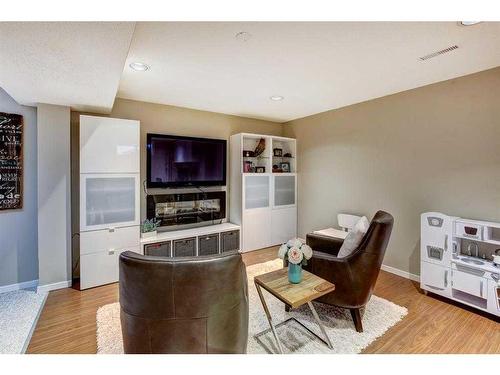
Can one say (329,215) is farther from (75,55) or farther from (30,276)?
(30,276)

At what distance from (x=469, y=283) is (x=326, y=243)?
1.34 metres

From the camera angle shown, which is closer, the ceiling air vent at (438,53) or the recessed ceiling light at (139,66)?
the ceiling air vent at (438,53)

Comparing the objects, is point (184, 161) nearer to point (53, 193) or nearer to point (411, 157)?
point (53, 193)

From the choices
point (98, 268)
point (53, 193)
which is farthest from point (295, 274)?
point (53, 193)

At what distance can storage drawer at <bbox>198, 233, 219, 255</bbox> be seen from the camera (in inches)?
141

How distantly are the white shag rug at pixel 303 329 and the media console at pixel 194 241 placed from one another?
0.87 m

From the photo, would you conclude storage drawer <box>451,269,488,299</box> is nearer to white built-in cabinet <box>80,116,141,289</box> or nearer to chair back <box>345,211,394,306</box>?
chair back <box>345,211,394,306</box>

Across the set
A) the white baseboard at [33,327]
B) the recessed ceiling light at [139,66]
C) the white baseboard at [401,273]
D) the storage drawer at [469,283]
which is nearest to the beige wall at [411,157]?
the white baseboard at [401,273]

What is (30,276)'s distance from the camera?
9.49 feet

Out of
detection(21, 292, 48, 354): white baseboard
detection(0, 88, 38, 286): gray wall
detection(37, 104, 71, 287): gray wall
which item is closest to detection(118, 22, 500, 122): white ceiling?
detection(37, 104, 71, 287): gray wall

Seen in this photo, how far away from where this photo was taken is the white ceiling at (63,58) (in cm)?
131

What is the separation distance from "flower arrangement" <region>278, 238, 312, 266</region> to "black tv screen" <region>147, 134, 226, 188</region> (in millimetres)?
2249

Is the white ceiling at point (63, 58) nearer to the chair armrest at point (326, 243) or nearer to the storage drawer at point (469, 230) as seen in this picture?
the chair armrest at point (326, 243)
